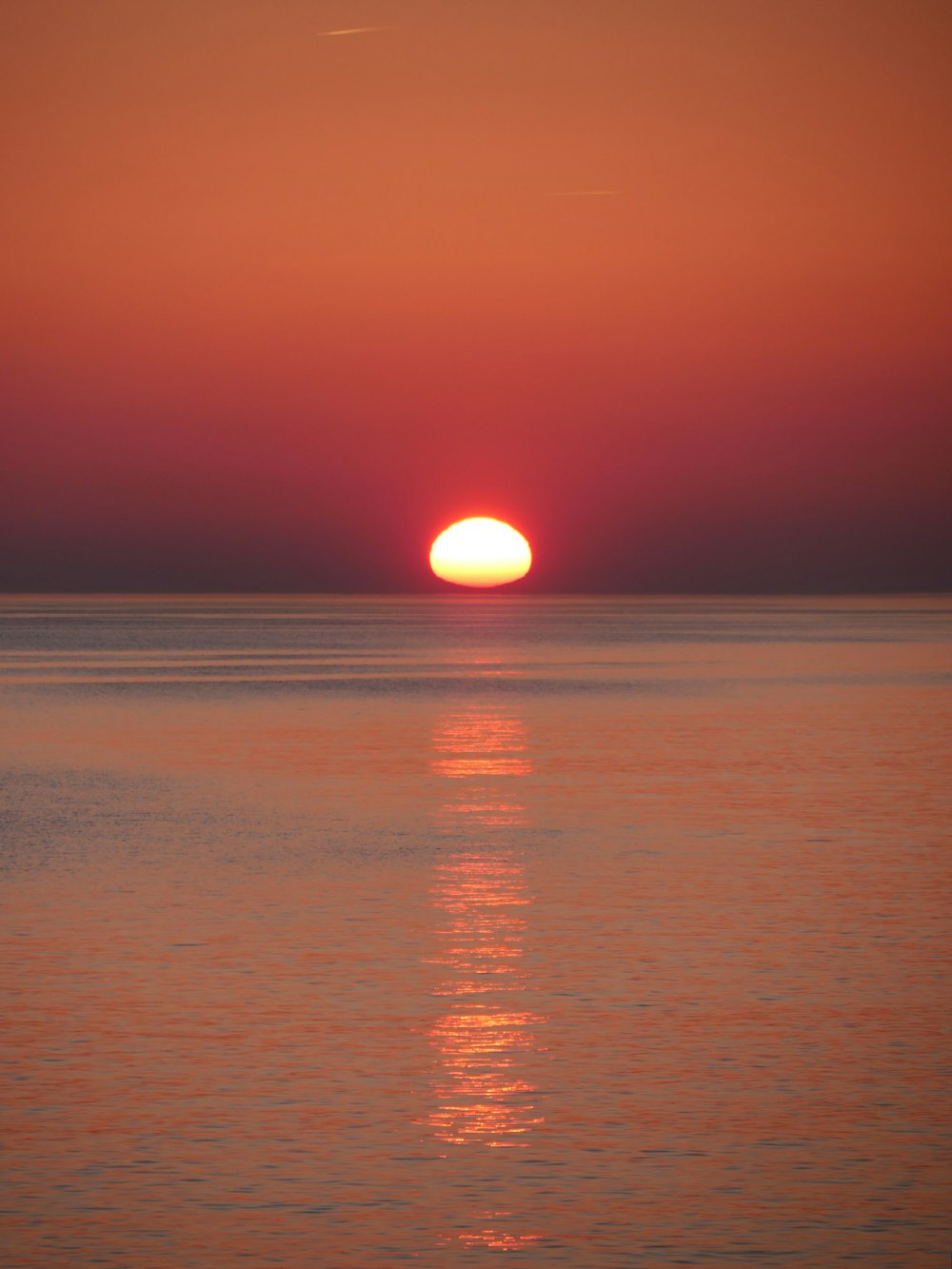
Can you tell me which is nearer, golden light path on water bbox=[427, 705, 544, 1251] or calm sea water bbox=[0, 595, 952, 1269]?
calm sea water bbox=[0, 595, 952, 1269]

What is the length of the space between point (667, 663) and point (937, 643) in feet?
113

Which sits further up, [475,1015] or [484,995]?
[484,995]

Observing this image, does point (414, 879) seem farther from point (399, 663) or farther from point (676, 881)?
point (399, 663)

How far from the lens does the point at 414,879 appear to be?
19.2m

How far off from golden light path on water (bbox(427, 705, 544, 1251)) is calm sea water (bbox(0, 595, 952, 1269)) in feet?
0.11

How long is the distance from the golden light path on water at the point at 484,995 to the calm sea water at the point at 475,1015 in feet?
0.11

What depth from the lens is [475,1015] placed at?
12820mm

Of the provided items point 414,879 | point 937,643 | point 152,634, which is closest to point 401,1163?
point 414,879

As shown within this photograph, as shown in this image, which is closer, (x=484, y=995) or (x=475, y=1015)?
(x=475, y=1015)

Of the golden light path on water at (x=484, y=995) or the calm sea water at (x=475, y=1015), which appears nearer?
the calm sea water at (x=475, y=1015)

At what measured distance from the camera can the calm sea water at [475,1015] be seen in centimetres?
864

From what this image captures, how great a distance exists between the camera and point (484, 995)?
13.5 metres

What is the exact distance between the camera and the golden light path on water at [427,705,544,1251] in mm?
9969

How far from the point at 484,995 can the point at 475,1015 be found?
643 millimetres
